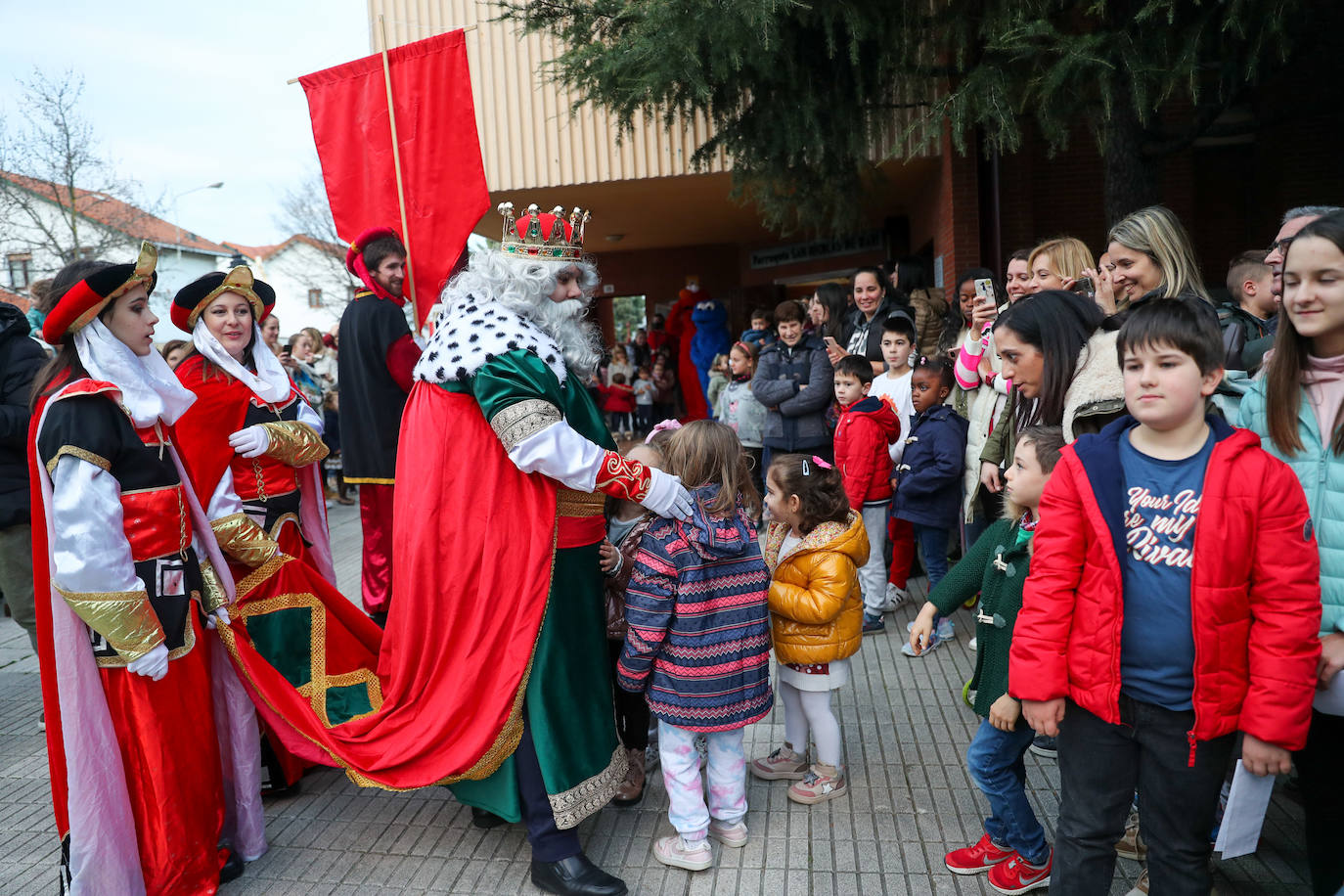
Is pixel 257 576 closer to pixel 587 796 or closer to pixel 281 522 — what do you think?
pixel 281 522

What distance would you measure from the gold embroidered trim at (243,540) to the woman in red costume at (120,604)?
0.16m

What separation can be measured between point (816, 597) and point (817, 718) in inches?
20.2

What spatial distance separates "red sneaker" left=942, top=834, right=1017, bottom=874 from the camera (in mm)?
2867

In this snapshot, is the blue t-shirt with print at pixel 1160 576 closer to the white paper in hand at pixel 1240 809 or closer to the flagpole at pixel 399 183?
the white paper in hand at pixel 1240 809

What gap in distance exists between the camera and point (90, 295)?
269 cm

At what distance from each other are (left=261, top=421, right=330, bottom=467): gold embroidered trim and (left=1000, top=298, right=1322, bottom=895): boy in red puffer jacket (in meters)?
2.83

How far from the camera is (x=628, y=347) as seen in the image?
17.6 m

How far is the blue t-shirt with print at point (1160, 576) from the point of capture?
2074 millimetres

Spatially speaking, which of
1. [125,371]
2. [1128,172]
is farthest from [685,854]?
[1128,172]

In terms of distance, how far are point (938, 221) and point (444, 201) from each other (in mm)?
7270

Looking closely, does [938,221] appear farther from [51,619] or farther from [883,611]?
[51,619]

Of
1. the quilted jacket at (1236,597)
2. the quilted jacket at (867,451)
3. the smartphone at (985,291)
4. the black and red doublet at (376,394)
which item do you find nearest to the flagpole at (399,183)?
the black and red doublet at (376,394)

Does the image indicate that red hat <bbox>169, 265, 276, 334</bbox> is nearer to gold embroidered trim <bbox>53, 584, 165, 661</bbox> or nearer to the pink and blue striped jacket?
gold embroidered trim <bbox>53, 584, 165, 661</bbox>

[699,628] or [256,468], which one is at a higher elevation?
[256,468]
